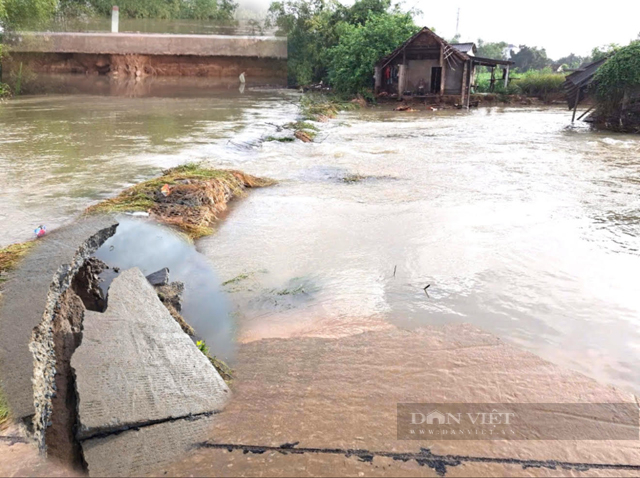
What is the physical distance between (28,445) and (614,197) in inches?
316

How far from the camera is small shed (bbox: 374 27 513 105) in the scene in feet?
83.8

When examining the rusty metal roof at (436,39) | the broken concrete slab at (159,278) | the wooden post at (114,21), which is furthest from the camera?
the wooden post at (114,21)

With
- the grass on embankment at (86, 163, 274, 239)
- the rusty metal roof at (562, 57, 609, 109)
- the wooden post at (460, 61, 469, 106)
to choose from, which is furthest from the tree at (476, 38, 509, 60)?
the grass on embankment at (86, 163, 274, 239)

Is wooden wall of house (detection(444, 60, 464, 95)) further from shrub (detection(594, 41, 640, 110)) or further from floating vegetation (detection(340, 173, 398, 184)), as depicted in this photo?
floating vegetation (detection(340, 173, 398, 184))

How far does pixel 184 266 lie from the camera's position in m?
4.75

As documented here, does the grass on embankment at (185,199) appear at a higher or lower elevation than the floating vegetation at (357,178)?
lower

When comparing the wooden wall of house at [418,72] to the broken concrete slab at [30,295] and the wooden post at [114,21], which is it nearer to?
the wooden post at [114,21]

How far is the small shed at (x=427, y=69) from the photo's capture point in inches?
1006

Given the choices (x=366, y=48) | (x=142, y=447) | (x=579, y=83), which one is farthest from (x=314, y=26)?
(x=142, y=447)

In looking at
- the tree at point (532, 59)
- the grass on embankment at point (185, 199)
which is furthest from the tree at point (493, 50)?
the grass on embankment at point (185, 199)

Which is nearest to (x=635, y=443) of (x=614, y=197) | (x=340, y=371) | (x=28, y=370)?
(x=340, y=371)

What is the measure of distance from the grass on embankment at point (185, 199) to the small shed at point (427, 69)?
2055cm

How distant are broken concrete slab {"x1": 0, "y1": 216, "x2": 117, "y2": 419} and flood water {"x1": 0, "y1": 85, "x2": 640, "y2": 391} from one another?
1.11 metres

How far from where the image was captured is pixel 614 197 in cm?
748
